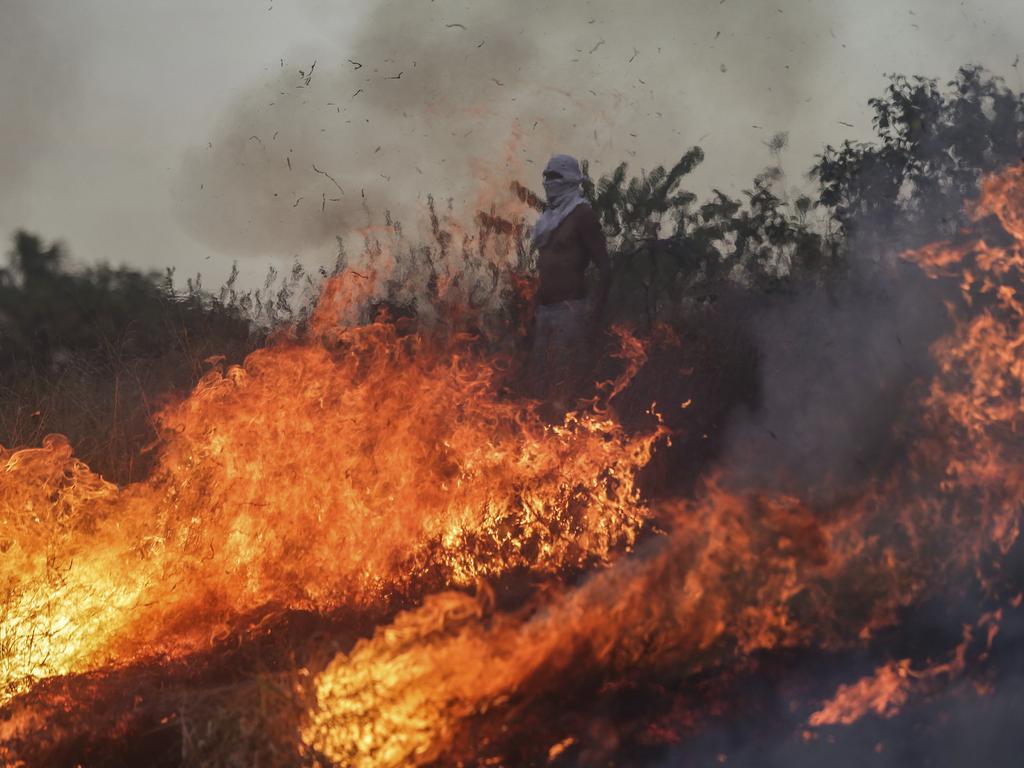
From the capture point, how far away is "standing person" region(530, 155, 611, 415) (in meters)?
6.32

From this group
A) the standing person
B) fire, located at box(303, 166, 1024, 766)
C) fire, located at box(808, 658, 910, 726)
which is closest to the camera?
fire, located at box(303, 166, 1024, 766)

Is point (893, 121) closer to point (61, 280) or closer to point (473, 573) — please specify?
point (473, 573)

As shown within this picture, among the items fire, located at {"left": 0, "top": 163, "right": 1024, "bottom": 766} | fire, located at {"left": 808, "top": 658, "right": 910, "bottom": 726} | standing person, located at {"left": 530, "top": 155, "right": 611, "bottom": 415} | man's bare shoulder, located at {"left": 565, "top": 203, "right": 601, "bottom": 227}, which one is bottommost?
fire, located at {"left": 808, "top": 658, "right": 910, "bottom": 726}

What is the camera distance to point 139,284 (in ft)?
41.4

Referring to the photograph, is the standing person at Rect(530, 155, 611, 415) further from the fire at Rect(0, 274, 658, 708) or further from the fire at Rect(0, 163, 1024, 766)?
the fire at Rect(0, 274, 658, 708)

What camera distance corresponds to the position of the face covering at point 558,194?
6414 mm

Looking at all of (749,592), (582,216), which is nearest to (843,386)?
(582,216)

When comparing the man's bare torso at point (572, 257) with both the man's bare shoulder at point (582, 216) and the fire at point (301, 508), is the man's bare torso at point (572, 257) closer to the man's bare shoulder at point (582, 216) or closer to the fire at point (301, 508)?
the man's bare shoulder at point (582, 216)

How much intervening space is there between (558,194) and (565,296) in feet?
2.12

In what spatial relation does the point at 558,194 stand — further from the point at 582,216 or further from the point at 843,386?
the point at 843,386

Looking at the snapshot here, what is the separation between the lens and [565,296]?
251 inches

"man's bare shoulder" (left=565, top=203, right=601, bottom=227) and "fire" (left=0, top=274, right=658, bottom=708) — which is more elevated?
"man's bare shoulder" (left=565, top=203, right=601, bottom=227)

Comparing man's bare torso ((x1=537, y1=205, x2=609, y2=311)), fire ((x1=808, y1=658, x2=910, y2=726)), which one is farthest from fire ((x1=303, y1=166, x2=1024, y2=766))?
man's bare torso ((x1=537, y1=205, x2=609, y2=311))

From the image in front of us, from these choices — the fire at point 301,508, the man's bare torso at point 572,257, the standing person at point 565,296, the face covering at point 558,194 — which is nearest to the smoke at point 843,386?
the fire at point 301,508
